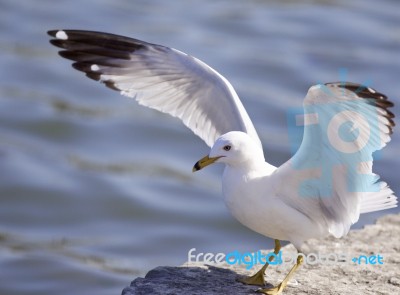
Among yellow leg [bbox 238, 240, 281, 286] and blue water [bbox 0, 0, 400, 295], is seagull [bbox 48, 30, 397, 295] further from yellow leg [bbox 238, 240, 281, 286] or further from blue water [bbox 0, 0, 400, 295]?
blue water [bbox 0, 0, 400, 295]

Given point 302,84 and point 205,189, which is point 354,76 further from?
point 205,189

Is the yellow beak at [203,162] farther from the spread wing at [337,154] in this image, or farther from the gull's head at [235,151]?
the spread wing at [337,154]

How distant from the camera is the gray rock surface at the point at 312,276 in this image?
14.9 feet

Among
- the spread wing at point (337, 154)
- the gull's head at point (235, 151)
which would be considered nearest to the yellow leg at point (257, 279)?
the spread wing at point (337, 154)

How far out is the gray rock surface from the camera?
4.53 m

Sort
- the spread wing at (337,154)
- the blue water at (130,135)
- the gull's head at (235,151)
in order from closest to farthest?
the spread wing at (337,154), the gull's head at (235,151), the blue water at (130,135)

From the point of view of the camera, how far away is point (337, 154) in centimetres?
427

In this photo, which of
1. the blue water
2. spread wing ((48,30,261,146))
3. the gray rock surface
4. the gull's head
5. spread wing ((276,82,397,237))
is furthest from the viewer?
the blue water

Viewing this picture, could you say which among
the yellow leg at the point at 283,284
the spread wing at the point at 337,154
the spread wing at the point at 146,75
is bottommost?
the yellow leg at the point at 283,284

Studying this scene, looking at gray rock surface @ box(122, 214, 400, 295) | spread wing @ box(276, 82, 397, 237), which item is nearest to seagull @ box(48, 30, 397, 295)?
spread wing @ box(276, 82, 397, 237)

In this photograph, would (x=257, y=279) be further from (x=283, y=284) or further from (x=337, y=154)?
(x=337, y=154)

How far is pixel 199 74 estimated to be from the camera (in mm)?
5074

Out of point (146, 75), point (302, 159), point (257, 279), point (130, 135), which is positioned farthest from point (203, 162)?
point (130, 135)

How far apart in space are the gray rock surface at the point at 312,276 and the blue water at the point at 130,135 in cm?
245
